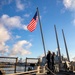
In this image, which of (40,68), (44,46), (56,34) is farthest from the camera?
(56,34)

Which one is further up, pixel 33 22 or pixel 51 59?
pixel 33 22

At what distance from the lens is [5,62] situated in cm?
1939

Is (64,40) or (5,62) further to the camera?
(64,40)

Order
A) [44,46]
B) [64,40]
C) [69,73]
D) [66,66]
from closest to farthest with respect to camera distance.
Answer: [69,73], [44,46], [66,66], [64,40]

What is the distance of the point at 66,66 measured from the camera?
22609mm

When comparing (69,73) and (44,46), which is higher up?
(44,46)

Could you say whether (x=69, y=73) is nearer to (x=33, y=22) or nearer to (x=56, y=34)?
(x=33, y=22)

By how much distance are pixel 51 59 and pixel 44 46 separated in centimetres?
309

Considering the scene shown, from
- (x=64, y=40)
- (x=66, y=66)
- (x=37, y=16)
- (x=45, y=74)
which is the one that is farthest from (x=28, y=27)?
(x=64, y=40)

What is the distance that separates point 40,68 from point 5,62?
16.9ft

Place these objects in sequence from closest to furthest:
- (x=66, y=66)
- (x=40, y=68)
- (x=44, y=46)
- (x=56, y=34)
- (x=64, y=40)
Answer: (x=40, y=68), (x=44, y=46), (x=66, y=66), (x=56, y=34), (x=64, y=40)

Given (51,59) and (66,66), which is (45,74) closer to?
(51,59)

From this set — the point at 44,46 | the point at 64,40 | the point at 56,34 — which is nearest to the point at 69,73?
the point at 44,46

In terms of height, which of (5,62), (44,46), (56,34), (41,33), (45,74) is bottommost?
(45,74)
